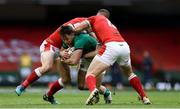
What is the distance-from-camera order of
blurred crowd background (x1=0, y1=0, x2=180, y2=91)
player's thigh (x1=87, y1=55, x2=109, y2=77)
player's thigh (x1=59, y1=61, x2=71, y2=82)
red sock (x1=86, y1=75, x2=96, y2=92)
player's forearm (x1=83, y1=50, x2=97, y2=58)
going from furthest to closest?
blurred crowd background (x1=0, y1=0, x2=180, y2=91)
player's thigh (x1=59, y1=61, x2=71, y2=82)
player's forearm (x1=83, y1=50, x2=97, y2=58)
player's thigh (x1=87, y1=55, x2=109, y2=77)
red sock (x1=86, y1=75, x2=96, y2=92)

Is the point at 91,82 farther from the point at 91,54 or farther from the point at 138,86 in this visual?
the point at 91,54

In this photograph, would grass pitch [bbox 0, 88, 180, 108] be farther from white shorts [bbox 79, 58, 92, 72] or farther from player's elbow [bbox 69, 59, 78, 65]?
player's elbow [bbox 69, 59, 78, 65]

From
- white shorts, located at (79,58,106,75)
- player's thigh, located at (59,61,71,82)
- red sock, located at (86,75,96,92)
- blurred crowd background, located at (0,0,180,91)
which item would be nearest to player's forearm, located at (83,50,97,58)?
white shorts, located at (79,58,106,75)

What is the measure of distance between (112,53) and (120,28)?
84.5ft

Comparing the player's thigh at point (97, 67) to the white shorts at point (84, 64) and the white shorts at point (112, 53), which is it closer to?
the white shorts at point (112, 53)

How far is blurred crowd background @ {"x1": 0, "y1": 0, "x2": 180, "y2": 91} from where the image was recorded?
35.8 metres

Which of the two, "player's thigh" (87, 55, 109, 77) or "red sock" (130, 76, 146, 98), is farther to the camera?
"red sock" (130, 76, 146, 98)

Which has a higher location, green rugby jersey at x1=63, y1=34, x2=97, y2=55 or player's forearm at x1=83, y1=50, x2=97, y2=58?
green rugby jersey at x1=63, y1=34, x2=97, y2=55

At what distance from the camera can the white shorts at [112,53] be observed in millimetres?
14023

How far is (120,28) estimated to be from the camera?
39.8 metres

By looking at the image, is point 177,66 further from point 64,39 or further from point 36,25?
point 64,39

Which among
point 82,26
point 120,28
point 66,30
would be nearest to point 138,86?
point 82,26

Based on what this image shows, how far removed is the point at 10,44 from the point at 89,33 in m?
22.3

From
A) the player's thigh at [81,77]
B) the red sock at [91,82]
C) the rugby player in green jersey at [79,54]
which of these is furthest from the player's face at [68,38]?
the red sock at [91,82]
